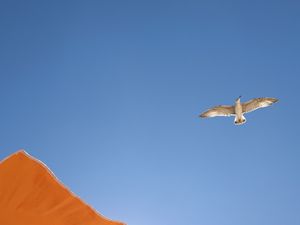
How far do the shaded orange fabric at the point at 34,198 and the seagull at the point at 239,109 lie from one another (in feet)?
121

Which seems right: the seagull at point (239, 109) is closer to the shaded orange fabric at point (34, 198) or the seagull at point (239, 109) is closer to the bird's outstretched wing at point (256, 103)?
the bird's outstretched wing at point (256, 103)

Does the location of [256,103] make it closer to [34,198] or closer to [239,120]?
[239,120]

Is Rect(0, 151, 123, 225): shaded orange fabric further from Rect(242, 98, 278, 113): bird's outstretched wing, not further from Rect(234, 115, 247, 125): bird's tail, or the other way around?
Rect(242, 98, 278, 113): bird's outstretched wing

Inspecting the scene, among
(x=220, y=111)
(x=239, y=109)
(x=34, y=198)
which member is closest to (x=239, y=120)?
(x=239, y=109)

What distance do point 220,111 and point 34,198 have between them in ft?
126

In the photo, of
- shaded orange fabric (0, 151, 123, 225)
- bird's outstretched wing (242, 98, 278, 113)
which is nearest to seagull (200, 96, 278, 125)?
bird's outstretched wing (242, 98, 278, 113)

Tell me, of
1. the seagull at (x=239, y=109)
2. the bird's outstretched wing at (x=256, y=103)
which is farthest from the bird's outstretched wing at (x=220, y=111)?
the bird's outstretched wing at (x=256, y=103)

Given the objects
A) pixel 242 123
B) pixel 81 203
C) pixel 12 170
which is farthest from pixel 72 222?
pixel 242 123

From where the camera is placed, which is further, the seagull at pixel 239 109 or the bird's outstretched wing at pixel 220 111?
the bird's outstretched wing at pixel 220 111

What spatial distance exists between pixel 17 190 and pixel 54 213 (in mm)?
271

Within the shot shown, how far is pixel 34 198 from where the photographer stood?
2.61 m

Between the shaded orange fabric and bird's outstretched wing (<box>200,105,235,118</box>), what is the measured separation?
37.7m

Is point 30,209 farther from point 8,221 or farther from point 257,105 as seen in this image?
point 257,105

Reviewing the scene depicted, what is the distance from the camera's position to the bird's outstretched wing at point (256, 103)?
128 feet
